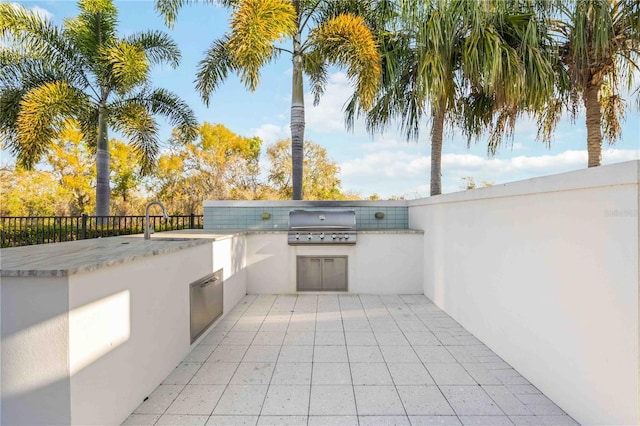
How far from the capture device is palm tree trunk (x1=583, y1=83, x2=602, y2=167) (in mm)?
5109

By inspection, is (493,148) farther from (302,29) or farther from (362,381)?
(362,381)

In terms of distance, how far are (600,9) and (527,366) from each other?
4.90m

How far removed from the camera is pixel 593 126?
5145mm

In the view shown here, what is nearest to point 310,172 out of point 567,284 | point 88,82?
point 88,82

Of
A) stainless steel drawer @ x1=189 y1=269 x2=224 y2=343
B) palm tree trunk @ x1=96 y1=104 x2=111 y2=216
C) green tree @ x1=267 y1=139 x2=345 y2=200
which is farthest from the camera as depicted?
green tree @ x1=267 y1=139 x2=345 y2=200

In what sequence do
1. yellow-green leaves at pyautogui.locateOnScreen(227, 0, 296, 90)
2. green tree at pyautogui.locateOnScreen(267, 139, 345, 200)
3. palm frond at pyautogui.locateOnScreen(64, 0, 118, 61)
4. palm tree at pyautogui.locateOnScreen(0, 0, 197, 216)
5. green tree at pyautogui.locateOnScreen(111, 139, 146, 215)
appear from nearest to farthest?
yellow-green leaves at pyautogui.locateOnScreen(227, 0, 296, 90) → palm tree at pyautogui.locateOnScreen(0, 0, 197, 216) → palm frond at pyautogui.locateOnScreen(64, 0, 118, 61) → green tree at pyautogui.locateOnScreen(267, 139, 345, 200) → green tree at pyautogui.locateOnScreen(111, 139, 146, 215)

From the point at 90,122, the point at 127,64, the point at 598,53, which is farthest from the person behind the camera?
the point at 90,122

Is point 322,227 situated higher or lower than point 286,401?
higher

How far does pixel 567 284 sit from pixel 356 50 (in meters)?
4.96

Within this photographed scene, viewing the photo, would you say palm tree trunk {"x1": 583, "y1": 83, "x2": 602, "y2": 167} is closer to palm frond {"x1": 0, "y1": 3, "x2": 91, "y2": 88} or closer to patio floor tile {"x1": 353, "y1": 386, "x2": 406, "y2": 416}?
patio floor tile {"x1": 353, "y1": 386, "x2": 406, "y2": 416}

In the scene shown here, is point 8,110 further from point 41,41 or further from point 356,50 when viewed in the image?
point 356,50

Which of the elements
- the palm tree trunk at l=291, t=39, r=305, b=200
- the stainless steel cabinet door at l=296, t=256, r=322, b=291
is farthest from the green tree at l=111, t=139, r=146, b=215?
the stainless steel cabinet door at l=296, t=256, r=322, b=291

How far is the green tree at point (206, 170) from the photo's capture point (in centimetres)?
1571

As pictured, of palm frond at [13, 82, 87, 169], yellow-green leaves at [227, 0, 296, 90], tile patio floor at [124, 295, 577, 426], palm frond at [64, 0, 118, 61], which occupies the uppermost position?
palm frond at [64, 0, 118, 61]
